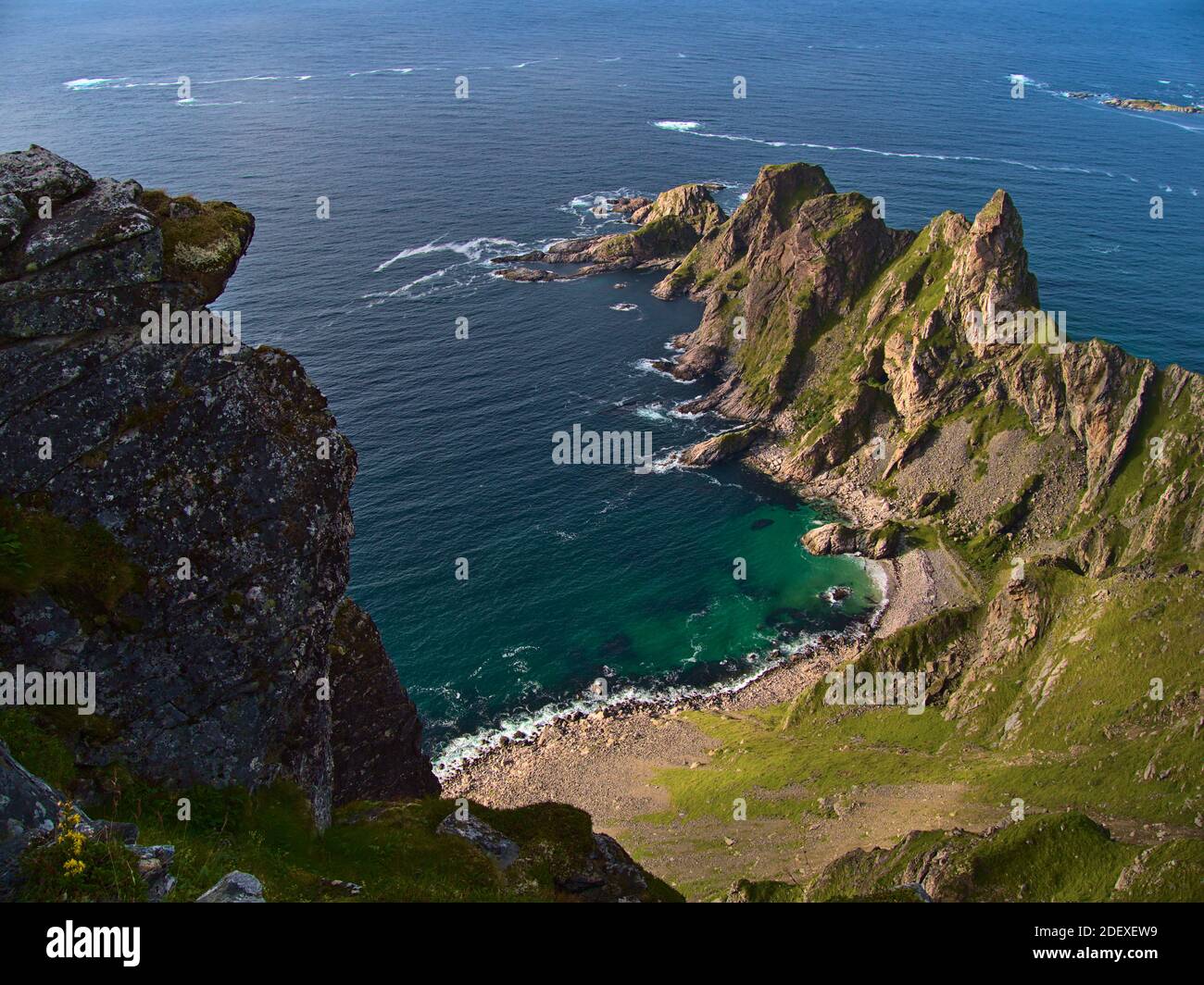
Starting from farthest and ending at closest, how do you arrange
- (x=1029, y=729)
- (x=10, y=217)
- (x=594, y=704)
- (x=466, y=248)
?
(x=466, y=248)
(x=594, y=704)
(x=1029, y=729)
(x=10, y=217)

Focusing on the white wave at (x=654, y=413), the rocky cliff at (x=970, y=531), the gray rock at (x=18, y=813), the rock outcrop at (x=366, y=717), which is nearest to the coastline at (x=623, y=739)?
the rocky cliff at (x=970, y=531)

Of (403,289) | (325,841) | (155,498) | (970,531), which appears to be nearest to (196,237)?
(155,498)

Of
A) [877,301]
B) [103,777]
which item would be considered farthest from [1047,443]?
[103,777]

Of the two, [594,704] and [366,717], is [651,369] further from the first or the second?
[366,717]

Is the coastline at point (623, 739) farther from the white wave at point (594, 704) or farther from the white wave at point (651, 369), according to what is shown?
the white wave at point (651, 369)

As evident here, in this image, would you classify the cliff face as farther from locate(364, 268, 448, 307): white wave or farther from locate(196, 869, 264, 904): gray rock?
locate(364, 268, 448, 307): white wave

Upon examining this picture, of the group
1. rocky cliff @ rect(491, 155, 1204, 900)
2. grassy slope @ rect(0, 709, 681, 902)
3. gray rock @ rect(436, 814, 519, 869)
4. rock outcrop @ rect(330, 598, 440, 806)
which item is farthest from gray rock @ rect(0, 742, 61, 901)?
rocky cliff @ rect(491, 155, 1204, 900)
